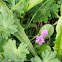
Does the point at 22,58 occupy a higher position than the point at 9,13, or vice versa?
the point at 9,13

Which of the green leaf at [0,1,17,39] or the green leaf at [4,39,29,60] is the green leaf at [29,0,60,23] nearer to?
the green leaf at [0,1,17,39]

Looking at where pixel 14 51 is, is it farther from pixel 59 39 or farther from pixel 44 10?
pixel 44 10

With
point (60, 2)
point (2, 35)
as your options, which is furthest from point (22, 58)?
point (60, 2)

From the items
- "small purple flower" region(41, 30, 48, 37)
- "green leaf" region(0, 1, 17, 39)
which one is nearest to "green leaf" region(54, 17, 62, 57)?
"small purple flower" region(41, 30, 48, 37)

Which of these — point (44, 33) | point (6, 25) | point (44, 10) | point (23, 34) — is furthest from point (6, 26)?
point (44, 10)

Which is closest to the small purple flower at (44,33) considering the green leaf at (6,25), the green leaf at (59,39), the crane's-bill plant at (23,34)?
the crane's-bill plant at (23,34)

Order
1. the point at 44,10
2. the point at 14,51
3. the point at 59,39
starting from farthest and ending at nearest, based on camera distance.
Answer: the point at 44,10, the point at 59,39, the point at 14,51

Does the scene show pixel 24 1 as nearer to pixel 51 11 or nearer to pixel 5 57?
pixel 51 11

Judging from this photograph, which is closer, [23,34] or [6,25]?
[6,25]

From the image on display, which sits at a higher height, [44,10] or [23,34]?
[44,10]
